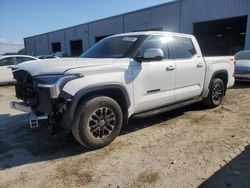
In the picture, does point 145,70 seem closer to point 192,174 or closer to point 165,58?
point 165,58

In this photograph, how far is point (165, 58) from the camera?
17.2 ft

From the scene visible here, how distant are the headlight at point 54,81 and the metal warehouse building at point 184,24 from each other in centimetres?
1472

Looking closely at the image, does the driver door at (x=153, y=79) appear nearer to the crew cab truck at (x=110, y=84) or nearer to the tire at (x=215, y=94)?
the crew cab truck at (x=110, y=84)

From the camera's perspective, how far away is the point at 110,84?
4133 mm

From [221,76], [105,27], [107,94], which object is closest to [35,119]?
[107,94]

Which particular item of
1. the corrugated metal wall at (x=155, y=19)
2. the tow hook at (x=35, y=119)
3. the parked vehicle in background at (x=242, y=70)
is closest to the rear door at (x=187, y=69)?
the tow hook at (x=35, y=119)

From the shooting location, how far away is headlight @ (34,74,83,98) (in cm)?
366

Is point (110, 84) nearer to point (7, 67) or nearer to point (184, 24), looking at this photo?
point (7, 67)

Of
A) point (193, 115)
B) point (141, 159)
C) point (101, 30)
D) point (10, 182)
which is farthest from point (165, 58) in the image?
point (101, 30)

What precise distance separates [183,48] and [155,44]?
97 cm

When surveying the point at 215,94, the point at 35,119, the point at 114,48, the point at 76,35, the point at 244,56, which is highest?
the point at 76,35

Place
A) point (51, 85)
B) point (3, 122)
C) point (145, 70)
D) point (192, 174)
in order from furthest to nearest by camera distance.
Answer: point (3, 122) < point (145, 70) < point (51, 85) < point (192, 174)

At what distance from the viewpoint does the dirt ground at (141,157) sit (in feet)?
10.9

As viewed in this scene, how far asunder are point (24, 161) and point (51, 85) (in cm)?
124
